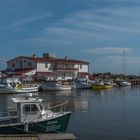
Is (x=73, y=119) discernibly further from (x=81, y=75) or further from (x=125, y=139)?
(x=81, y=75)

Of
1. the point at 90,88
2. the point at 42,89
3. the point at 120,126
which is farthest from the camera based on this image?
the point at 90,88

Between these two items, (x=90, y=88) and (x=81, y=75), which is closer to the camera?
(x=90, y=88)

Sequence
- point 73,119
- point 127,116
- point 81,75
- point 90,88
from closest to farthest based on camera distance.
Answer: point 73,119
point 127,116
point 90,88
point 81,75

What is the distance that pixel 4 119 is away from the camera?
2425cm

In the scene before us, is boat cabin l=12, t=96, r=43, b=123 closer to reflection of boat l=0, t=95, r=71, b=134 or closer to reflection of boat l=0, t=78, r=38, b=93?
reflection of boat l=0, t=95, r=71, b=134

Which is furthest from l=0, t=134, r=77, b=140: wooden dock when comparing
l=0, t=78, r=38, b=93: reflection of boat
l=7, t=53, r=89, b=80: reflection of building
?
l=7, t=53, r=89, b=80: reflection of building

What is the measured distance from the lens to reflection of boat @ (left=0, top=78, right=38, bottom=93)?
2864 inches

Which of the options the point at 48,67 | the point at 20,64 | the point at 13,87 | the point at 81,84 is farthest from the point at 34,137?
the point at 20,64

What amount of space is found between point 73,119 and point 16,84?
4145cm

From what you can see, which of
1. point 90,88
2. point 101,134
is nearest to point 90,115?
point 101,134

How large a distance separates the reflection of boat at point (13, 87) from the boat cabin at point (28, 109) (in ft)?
159

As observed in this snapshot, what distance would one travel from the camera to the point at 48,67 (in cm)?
9644

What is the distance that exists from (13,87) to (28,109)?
1950 inches

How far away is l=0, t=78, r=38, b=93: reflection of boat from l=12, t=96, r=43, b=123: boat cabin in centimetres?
4832
